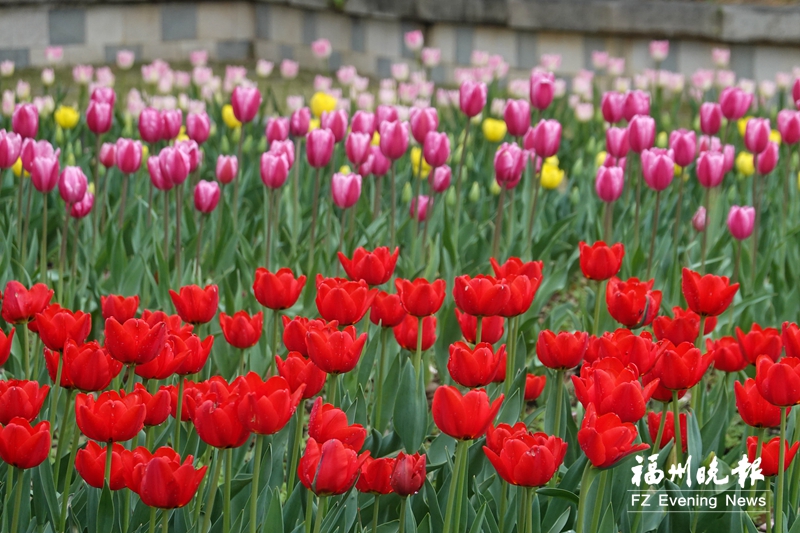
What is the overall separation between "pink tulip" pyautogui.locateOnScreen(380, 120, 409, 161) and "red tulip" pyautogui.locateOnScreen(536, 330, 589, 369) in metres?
1.46

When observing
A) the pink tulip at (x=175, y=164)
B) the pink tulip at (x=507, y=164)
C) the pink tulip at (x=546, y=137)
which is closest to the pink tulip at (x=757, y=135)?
Result: the pink tulip at (x=546, y=137)

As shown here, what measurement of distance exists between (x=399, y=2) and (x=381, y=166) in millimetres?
5264

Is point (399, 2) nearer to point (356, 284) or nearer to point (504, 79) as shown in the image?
point (504, 79)

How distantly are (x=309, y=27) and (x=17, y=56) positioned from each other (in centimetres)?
235

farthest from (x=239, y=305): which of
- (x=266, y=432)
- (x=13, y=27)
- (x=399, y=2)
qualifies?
(x=399, y=2)

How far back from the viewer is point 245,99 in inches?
136

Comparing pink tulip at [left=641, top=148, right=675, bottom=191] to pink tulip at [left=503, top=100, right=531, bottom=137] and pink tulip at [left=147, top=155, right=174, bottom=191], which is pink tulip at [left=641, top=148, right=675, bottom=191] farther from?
pink tulip at [left=147, top=155, right=174, bottom=191]

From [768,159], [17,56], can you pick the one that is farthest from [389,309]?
[17,56]

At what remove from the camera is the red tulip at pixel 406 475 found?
133cm

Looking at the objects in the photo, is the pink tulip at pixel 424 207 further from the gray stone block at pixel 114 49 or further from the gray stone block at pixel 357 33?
the gray stone block at pixel 357 33

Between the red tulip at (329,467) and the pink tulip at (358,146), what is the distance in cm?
191

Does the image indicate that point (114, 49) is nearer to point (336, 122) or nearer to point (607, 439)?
point (336, 122)

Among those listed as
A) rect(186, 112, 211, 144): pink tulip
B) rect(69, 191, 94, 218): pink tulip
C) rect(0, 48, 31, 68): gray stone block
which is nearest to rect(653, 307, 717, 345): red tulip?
rect(69, 191, 94, 218): pink tulip

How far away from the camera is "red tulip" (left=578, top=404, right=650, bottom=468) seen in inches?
50.0
